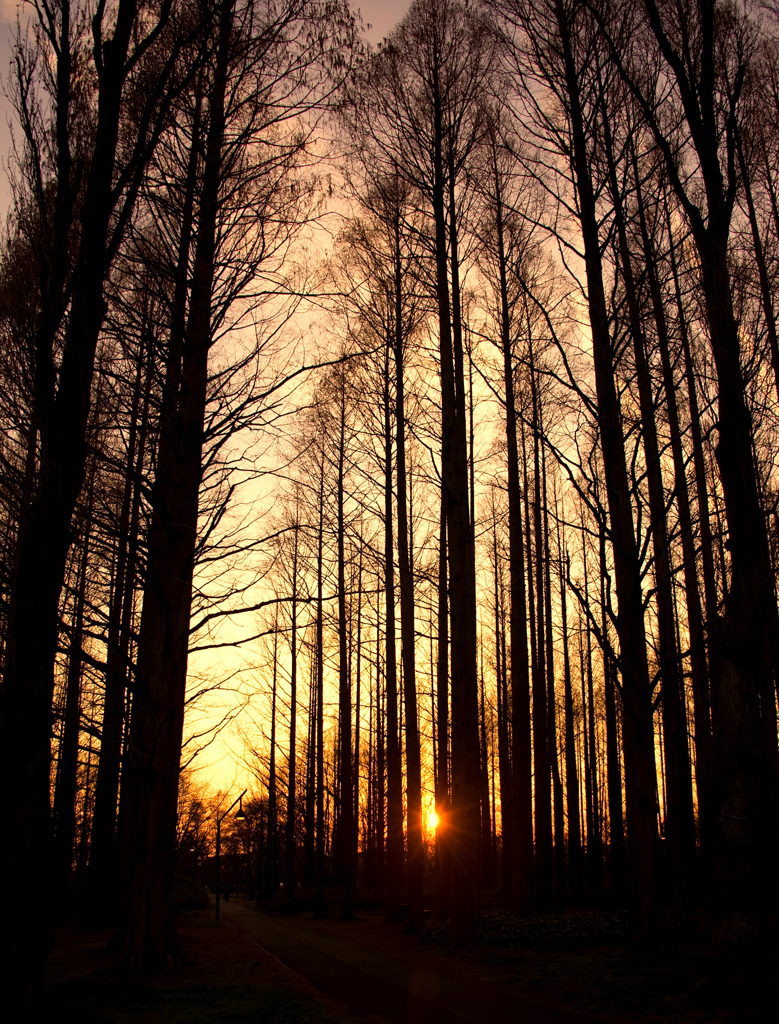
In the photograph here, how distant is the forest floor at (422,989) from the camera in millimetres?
5445

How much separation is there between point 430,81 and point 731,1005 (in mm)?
12708


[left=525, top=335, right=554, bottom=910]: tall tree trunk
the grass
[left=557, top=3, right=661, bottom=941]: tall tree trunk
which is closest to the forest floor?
the grass

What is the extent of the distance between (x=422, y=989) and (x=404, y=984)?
0.55 meters

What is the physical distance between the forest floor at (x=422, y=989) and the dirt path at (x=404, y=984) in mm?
20

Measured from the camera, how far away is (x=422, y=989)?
780cm

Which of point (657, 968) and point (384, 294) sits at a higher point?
point (384, 294)

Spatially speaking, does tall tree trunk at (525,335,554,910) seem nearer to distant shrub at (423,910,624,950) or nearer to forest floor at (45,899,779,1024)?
distant shrub at (423,910,624,950)

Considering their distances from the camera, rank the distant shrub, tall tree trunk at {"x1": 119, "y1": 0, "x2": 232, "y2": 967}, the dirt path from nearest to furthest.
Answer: the dirt path, tall tree trunk at {"x1": 119, "y1": 0, "x2": 232, "y2": 967}, the distant shrub

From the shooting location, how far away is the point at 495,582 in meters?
23.7

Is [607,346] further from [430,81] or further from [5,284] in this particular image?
[5,284]

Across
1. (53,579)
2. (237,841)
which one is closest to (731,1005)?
(53,579)

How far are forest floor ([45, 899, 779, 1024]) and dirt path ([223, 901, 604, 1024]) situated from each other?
0.02 meters

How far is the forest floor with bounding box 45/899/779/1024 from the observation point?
17.9ft

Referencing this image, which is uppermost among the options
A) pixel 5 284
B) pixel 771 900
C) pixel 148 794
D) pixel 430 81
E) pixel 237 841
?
pixel 430 81
